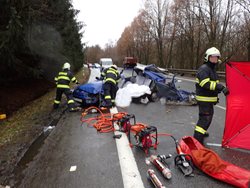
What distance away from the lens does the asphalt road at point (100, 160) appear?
3.43 m

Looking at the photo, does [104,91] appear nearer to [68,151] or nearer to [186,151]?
[68,151]

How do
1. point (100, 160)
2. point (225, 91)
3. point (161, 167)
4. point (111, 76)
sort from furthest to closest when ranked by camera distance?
point (111, 76) → point (225, 91) → point (100, 160) → point (161, 167)

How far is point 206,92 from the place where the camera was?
4785mm

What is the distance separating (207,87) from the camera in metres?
4.56

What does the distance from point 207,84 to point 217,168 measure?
174 centimetres

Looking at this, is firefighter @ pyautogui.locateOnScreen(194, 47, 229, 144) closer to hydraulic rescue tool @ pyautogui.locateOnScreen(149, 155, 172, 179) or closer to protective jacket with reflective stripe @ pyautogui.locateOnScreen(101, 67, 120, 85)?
hydraulic rescue tool @ pyautogui.locateOnScreen(149, 155, 172, 179)

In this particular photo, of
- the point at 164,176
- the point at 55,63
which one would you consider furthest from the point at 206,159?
the point at 55,63

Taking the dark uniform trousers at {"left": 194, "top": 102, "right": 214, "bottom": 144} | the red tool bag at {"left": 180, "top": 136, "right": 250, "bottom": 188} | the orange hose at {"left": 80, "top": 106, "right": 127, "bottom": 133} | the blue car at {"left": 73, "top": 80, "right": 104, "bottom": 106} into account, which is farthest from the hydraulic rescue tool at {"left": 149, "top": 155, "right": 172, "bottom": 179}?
the blue car at {"left": 73, "top": 80, "right": 104, "bottom": 106}

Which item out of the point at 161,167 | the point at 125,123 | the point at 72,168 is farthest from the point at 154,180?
the point at 125,123

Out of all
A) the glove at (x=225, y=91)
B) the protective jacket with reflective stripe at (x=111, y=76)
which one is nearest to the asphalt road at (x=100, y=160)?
the glove at (x=225, y=91)

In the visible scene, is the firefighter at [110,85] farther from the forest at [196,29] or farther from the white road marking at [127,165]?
the forest at [196,29]

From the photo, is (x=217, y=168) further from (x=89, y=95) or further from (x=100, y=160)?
(x=89, y=95)

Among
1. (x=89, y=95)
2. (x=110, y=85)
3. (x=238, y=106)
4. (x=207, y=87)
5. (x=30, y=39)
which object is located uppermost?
(x=30, y=39)

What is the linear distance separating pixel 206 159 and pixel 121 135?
89.8 inches
